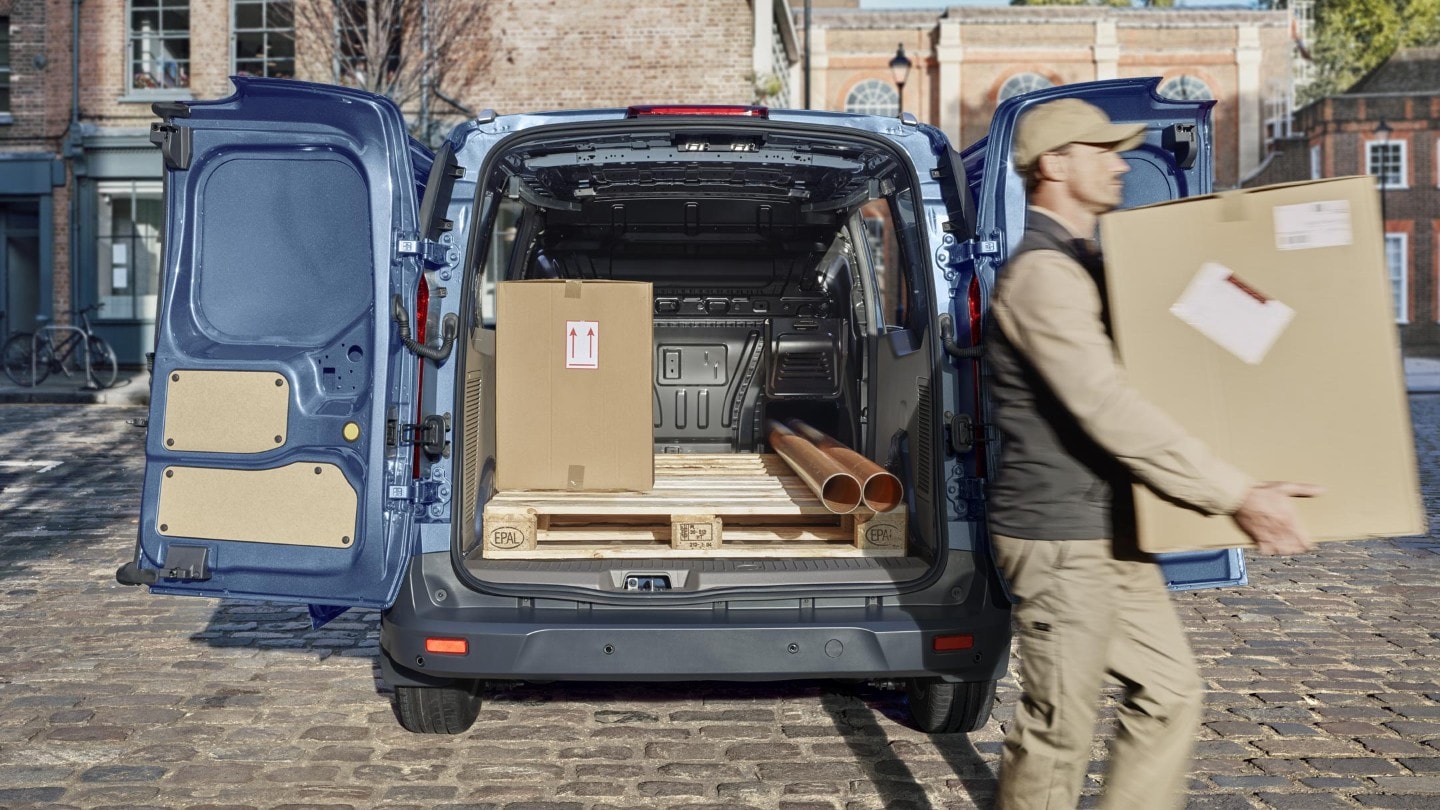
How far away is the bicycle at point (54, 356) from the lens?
20359mm

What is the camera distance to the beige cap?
2924 millimetres

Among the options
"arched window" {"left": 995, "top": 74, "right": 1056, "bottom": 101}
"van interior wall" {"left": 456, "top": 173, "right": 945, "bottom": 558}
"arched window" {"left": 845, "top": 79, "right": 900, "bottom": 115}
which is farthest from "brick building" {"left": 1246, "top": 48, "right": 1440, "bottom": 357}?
"van interior wall" {"left": 456, "top": 173, "right": 945, "bottom": 558}

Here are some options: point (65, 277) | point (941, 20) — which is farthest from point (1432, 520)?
point (941, 20)

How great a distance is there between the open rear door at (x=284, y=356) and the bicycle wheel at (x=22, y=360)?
18436 millimetres

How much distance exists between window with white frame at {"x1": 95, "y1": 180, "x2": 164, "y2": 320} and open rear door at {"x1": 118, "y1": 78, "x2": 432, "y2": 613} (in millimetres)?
21143

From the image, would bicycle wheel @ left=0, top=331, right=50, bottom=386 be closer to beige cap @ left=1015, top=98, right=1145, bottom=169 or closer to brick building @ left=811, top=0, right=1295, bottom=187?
beige cap @ left=1015, top=98, right=1145, bottom=169

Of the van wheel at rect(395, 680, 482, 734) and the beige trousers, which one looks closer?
the beige trousers

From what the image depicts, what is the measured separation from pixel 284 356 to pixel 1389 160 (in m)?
43.3

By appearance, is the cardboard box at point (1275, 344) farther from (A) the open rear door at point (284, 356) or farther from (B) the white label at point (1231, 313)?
(A) the open rear door at point (284, 356)

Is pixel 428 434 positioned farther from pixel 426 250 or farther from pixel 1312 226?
pixel 1312 226

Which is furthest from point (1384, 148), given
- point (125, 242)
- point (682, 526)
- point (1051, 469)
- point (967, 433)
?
point (1051, 469)

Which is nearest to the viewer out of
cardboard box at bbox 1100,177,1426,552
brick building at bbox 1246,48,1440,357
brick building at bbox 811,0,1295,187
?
cardboard box at bbox 1100,177,1426,552

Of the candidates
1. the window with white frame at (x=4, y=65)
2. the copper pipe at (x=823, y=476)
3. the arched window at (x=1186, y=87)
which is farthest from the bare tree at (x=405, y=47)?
the arched window at (x=1186, y=87)

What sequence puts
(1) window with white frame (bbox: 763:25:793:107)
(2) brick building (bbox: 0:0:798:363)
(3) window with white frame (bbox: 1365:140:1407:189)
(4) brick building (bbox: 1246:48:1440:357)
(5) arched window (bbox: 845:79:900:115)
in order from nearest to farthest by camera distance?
1. (2) brick building (bbox: 0:0:798:363)
2. (1) window with white frame (bbox: 763:25:793:107)
3. (4) brick building (bbox: 1246:48:1440:357)
4. (3) window with white frame (bbox: 1365:140:1407:189)
5. (5) arched window (bbox: 845:79:900:115)
